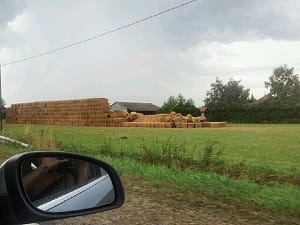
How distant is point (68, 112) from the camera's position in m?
48.3

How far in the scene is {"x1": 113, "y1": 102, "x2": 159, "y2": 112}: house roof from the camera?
91.2 meters

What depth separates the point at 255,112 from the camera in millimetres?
60781

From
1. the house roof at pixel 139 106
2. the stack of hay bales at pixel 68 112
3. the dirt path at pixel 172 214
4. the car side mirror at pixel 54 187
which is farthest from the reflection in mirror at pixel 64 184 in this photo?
the house roof at pixel 139 106

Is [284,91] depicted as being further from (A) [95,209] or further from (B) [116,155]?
(A) [95,209]

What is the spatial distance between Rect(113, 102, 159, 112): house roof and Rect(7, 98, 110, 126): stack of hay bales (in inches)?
1421

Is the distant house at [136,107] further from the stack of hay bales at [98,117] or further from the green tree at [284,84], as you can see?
the stack of hay bales at [98,117]

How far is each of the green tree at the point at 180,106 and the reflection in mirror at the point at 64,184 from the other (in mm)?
59952

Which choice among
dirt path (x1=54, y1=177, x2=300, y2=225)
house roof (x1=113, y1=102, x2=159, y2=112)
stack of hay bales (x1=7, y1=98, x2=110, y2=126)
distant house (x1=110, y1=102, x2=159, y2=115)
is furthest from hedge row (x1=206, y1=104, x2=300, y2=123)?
dirt path (x1=54, y1=177, x2=300, y2=225)

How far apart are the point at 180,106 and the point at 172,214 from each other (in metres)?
59.7

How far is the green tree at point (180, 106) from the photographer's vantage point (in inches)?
Answer: 2504

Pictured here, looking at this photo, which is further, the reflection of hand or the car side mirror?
the reflection of hand

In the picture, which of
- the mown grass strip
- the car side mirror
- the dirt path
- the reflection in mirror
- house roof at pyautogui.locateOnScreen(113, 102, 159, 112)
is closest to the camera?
the car side mirror

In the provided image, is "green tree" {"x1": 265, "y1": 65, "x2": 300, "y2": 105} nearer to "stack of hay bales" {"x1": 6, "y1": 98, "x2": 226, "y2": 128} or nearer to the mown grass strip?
"stack of hay bales" {"x1": 6, "y1": 98, "x2": 226, "y2": 128}

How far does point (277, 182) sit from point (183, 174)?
191 cm
